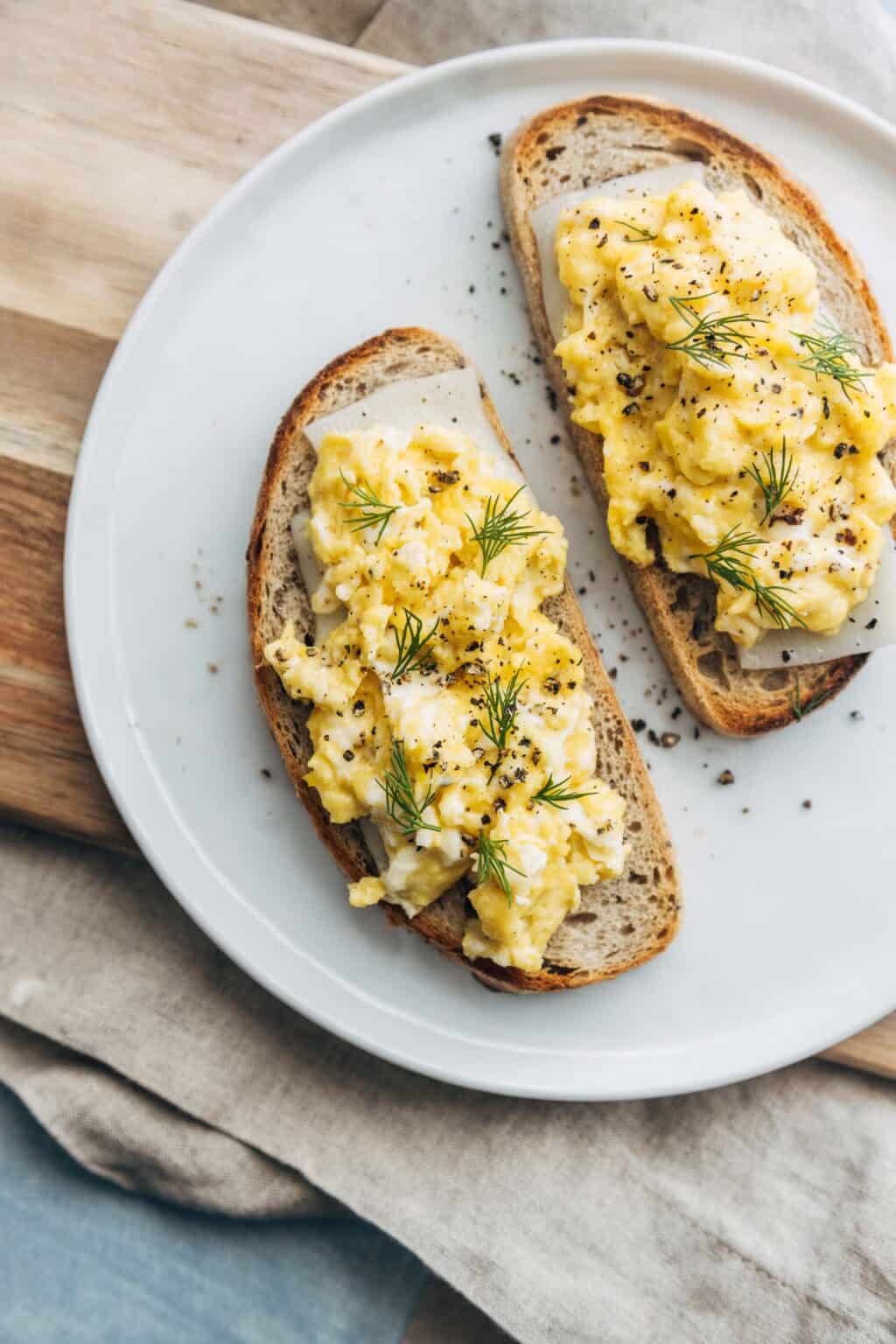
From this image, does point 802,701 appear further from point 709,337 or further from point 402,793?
point 402,793

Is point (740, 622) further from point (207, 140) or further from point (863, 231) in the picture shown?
point (207, 140)

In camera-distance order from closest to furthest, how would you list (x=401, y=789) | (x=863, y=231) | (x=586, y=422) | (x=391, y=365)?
(x=401, y=789)
(x=586, y=422)
(x=391, y=365)
(x=863, y=231)

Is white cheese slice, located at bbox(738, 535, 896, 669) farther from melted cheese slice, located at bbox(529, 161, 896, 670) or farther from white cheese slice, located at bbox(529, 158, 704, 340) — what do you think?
white cheese slice, located at bbox(529, 158, 704, 340)

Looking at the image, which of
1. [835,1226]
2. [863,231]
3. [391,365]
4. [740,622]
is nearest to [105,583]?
[391,365]

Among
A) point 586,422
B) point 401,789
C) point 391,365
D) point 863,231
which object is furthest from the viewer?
point 863,231

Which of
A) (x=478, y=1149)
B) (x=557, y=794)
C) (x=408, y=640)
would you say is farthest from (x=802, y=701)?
(x=478, y=1149)

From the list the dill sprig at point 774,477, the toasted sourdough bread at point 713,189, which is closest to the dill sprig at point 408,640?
the toasted sourdough bread at point 713,189
